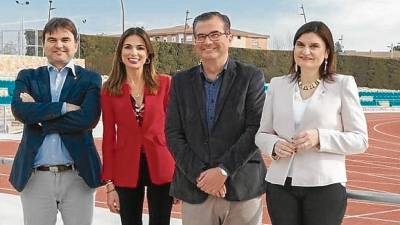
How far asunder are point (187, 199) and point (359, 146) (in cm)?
94

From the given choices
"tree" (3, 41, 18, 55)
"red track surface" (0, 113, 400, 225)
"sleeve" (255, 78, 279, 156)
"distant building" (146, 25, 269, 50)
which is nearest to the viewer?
"sleeve" (255, 78, 279, 156)

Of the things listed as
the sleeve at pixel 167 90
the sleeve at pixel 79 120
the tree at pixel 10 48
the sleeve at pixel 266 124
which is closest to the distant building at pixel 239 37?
the tree at pixel 10 48

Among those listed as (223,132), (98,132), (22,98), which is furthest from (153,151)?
(98,132)

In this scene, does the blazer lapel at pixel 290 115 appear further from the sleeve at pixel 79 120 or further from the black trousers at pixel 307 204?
the sleeve at pixel 79 120

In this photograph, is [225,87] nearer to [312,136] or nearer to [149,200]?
[312,136]

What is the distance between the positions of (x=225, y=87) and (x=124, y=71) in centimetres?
79

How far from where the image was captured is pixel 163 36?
88.2 metres

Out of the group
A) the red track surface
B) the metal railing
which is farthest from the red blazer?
the red track surface

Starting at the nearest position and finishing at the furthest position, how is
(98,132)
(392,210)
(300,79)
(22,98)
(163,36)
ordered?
(300,79) < (22,98) < (392,210) < (98,132) < (163,36)

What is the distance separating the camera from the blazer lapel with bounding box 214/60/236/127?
3000 millimetres

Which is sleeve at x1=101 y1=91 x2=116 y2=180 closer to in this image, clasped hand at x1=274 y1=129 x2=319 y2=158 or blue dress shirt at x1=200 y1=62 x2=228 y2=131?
blue dress shirt at x1=200 y1=62 x2=228 y2=131

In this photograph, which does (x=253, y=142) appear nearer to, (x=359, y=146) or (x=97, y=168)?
(x=359, y=146)

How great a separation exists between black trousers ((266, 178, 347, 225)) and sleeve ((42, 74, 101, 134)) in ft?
3.88

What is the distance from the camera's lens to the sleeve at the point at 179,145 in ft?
9.78
